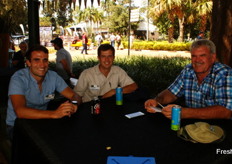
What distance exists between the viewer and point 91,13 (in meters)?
70.6

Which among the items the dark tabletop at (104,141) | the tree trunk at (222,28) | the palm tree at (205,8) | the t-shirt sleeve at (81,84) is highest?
the palm tree at (205,8)

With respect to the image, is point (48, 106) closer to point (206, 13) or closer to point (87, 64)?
point (87, 64)

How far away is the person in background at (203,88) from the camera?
2.20 m

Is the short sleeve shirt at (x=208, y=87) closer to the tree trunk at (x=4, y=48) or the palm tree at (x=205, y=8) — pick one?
the tree trunk at (x=4, y=48)

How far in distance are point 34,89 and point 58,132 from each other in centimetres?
95

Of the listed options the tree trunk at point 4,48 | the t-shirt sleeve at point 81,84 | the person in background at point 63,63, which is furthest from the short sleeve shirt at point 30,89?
the tree trunk at point 4,48

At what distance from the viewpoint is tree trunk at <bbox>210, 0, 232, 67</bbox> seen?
4422 mm

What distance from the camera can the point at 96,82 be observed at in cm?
341

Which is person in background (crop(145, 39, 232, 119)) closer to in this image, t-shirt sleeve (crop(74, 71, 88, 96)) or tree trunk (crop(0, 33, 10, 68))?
t-shirt sleeve (crop(74, 71, 88, 96))

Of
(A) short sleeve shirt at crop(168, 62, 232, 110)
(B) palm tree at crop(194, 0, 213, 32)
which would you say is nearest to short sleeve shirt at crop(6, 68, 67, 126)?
(A) short sleeve shirt at crop(168, 62, 232, 110)

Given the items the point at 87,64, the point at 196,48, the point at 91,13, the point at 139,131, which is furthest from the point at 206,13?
the point at 91,13

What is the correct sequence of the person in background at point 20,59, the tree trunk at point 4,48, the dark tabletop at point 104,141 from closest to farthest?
1. the dark tabletop at point 104,141
2. the person in background at point 20,59
3. the tree trunk at point 4,48

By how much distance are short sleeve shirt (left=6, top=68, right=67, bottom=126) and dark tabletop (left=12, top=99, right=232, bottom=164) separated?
473 millimetres

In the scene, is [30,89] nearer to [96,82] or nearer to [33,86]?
[33,86]
